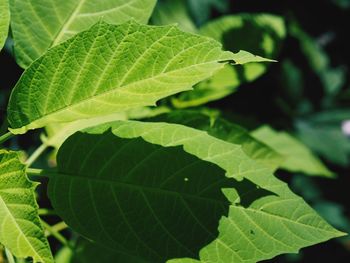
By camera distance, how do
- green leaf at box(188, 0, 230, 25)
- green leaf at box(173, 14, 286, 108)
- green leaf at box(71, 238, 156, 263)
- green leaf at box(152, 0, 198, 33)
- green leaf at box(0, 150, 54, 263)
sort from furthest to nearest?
green leaf at box(188, 0, 230, 25), green leaf at box(152, 0, 198, 33), green leaf at box(173, 14, 286, 108), green leaf at box(71, 238, 156, 263), green leaf at box(0, 150, 54, 263)

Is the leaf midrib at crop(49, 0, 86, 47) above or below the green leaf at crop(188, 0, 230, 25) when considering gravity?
above

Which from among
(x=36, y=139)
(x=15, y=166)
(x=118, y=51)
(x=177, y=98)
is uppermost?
(x=118, y=51)

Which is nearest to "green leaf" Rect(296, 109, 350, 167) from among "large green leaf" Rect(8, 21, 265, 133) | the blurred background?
the blurred background

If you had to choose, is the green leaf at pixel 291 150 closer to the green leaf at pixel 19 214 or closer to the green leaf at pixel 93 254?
the green leaf at pixel 93 254

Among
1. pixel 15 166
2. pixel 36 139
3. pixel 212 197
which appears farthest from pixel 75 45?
pixel 36 139

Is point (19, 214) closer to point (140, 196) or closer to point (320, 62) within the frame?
point (140, 196)

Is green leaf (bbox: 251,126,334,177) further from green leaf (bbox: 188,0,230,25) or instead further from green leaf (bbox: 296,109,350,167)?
green leaf (bbox: 296,109,350,167)

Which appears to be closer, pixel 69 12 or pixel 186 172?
pixel 186 172

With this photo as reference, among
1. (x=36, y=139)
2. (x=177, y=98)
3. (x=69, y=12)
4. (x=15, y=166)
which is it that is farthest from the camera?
(x=36, y=139)

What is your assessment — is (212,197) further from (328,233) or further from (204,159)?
(328,233)
